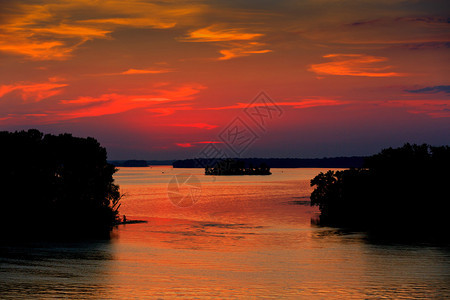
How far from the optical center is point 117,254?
7250cm

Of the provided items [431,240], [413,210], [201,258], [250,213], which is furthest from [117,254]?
[250,213]

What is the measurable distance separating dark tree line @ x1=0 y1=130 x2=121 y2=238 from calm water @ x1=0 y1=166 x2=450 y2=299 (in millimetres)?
6549

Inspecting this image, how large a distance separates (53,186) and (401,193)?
192 feet

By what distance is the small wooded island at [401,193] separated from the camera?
102 metres

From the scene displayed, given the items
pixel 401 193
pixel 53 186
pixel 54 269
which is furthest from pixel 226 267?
pixel 401 193

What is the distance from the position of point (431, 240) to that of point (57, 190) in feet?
192

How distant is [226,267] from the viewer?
61.8m

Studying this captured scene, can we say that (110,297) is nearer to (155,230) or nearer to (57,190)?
(57,190)

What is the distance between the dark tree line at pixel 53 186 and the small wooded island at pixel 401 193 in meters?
43.6

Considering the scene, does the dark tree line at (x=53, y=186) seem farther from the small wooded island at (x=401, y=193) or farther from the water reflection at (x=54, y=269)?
the small wooded island at (x=401, y=193)

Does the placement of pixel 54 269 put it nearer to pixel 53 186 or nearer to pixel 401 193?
pixel 53 186

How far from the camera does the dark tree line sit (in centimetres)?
9262

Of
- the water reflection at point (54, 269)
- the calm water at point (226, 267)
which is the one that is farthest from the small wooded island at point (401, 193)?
the water reflection at point (54, 269)

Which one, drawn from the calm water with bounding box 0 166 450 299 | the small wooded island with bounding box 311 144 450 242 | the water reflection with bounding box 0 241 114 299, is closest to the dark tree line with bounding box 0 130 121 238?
the calm water with bounding box 0 166 450 299
